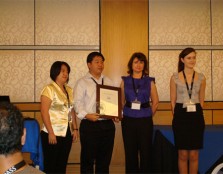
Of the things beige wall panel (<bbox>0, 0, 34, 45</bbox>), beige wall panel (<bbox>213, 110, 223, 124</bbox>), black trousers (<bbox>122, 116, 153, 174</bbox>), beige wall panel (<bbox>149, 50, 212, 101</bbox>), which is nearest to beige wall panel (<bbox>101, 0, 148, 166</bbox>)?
beige wall panel (<bbox>149, 50, 212, 101</bbox>)

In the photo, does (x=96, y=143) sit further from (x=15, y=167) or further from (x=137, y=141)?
(x=15, y=167)

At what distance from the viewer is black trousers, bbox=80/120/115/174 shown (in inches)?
127

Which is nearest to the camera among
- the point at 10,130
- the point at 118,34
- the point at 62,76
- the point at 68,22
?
the point at 10,130

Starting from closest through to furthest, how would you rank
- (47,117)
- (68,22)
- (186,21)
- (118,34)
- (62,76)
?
Result: (47,117)
(62,76)
(118,34)
(68,22)
(186,21)

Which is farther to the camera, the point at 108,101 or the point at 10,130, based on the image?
the point at 108,101

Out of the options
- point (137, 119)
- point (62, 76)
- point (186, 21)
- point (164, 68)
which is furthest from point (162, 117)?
point (62, 76)

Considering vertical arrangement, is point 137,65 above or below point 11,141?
above

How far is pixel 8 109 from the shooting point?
1198 millimetres

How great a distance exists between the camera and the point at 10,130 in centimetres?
117

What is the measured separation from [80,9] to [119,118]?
247cm

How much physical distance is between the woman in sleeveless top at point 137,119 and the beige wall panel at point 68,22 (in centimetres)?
194

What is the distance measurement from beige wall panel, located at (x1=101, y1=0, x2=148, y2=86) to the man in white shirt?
5.54 ft

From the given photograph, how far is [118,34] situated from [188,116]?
7.63 feet

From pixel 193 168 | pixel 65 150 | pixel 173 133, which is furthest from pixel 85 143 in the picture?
pixel 193 168
